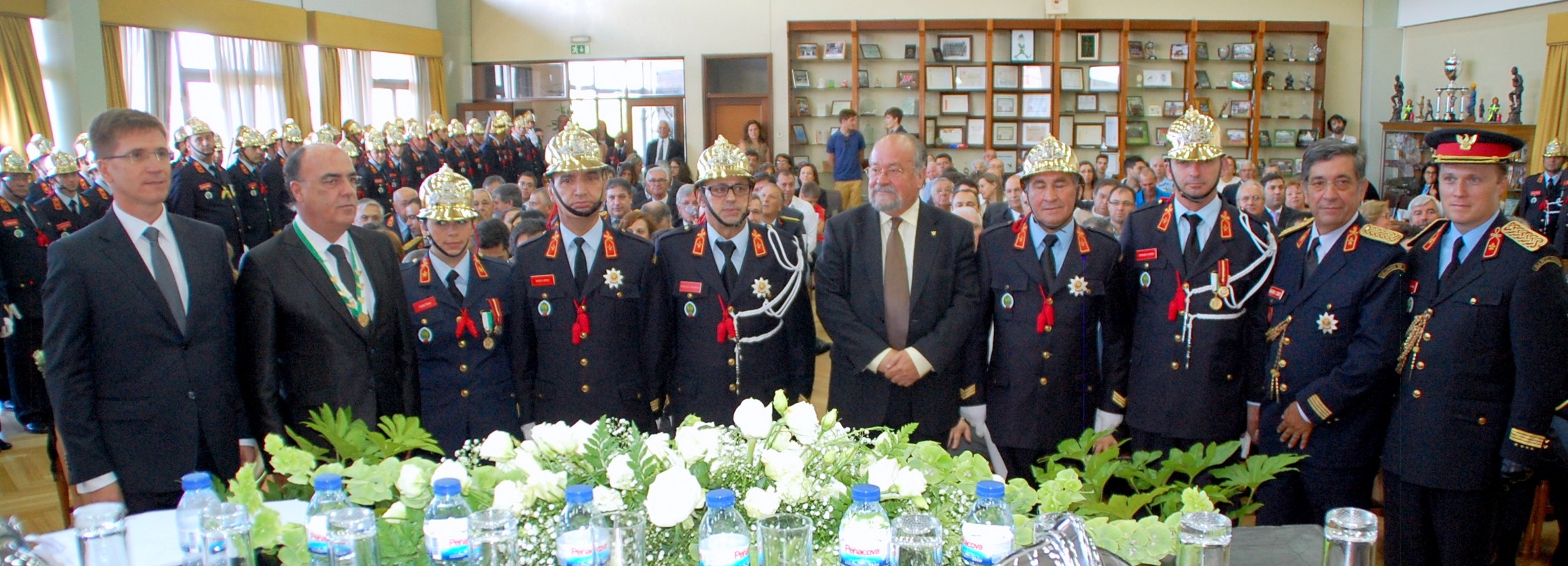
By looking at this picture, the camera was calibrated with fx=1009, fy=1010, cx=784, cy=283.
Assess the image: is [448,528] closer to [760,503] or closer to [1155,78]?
[760,503]

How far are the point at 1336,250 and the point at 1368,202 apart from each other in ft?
11.3

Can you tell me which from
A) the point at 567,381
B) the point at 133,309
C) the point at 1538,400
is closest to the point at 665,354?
the point at 567,381

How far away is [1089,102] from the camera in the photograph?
1302 cm

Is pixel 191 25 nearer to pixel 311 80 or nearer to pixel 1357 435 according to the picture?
pixel 311 80

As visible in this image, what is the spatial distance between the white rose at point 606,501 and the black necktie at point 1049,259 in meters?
1.84

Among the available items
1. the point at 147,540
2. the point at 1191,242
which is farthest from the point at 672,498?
the point at 1191,242

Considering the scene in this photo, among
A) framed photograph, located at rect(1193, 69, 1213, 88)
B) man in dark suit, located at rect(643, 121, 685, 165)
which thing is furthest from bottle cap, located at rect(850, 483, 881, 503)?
framed photograph, located at rect(1193, 69, 1213, 88)

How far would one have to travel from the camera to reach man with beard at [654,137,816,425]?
309 cm

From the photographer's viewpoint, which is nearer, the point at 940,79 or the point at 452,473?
the point at 452,473

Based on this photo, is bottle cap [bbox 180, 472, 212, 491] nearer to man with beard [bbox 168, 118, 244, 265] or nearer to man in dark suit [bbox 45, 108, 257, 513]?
man in dark suit [bbox 45, 108, 257, 513]

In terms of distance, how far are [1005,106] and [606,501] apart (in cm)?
1231

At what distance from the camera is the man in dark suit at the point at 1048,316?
9.82 ft

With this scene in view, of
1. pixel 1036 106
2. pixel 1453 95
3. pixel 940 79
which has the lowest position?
pixel 1453 95

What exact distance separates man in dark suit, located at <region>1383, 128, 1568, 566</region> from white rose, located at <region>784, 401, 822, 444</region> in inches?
75.0
